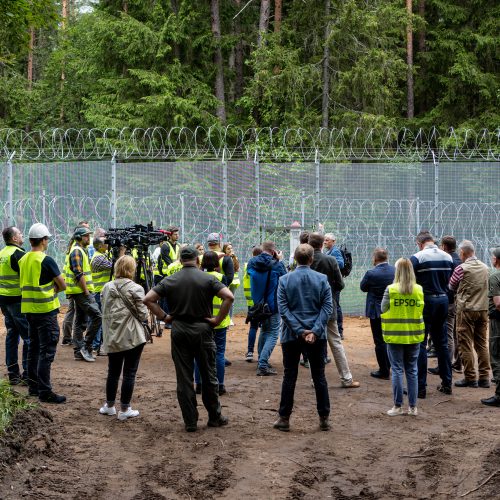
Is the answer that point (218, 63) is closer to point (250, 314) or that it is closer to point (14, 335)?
point (250, 314)

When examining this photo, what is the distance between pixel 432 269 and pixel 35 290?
439 cm

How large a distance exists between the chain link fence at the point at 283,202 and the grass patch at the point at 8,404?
7.59 m

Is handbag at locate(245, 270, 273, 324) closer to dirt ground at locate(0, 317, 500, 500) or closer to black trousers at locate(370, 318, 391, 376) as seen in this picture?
dirt ground at locate(0, 317, 500, 500)

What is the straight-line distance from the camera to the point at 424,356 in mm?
8992

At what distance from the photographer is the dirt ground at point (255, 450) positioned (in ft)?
20.4

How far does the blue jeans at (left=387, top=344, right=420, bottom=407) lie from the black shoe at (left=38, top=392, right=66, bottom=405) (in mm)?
3524

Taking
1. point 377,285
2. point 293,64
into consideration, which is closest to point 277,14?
point 293,64

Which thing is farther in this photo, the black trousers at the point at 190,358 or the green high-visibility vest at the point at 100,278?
the green high-visibility vest at the point at 100,278

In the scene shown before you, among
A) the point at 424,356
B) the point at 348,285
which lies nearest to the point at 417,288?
the point at 424,356

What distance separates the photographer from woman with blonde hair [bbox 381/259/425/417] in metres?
8.21

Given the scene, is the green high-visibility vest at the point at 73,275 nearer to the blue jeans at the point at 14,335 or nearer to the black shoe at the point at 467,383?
the blue jeans at the point at 14,335

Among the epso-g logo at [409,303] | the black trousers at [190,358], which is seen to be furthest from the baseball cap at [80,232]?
the epso-g logo at [409,303]

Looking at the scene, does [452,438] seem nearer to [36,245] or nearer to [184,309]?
[184,309]

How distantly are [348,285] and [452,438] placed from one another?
8531 mm
